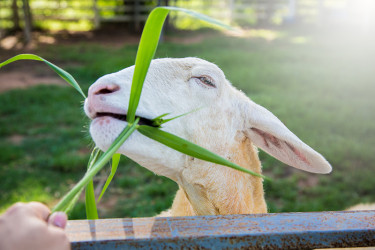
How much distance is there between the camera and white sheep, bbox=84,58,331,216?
194cm

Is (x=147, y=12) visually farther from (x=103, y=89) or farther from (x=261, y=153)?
(x=103, y=89)

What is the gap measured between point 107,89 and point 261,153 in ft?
12.3

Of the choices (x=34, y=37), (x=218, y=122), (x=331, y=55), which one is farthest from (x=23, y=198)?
(x=34, y=37)

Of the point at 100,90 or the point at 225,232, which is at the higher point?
the point at 100,90

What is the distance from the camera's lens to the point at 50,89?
27.1ft

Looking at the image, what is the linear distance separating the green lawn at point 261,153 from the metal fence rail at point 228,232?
3.61 feet

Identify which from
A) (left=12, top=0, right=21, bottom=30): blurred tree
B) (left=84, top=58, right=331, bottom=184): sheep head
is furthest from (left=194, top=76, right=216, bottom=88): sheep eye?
(left=12, top=0, right=21, bottom=30): blurred tree

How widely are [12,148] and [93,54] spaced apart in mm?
6275

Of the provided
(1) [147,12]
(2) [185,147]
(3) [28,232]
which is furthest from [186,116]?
(1) [147,12]

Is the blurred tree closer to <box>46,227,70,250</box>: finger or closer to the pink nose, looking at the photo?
the pink nose

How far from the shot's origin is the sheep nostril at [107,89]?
1.82 metres

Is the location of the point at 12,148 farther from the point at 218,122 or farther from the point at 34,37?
the point at 34,37

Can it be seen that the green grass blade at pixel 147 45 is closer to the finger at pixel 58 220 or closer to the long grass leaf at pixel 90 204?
the long grass leaf at pixel 90 204

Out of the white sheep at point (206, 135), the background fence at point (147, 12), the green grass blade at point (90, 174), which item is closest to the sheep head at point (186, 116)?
the white sheep at point (206, 135)
